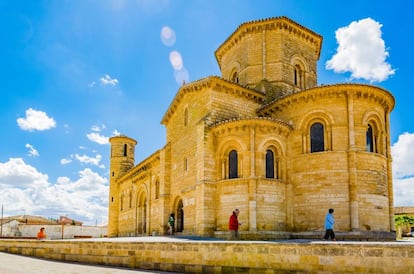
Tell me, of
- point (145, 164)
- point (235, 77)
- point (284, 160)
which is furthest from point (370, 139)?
point (145, 164)

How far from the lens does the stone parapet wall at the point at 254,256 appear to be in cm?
773

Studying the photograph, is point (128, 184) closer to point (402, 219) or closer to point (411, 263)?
point (411, 263)

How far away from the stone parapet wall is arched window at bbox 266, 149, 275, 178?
707 centimetres

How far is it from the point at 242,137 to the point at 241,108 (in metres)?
3.21

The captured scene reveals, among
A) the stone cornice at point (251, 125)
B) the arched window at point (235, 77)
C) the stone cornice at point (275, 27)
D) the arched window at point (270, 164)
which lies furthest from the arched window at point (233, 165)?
the stone cornice at point (275, 27)

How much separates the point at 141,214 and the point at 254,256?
21282mm

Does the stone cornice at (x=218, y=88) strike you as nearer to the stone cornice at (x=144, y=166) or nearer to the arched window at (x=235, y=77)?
the arched window at (x=235, y=77)

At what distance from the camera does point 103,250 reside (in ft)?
43.5

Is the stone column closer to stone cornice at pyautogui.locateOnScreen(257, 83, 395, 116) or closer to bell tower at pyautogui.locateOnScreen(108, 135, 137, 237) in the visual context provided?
stone cornice at pyautogui.locateOnScreen(257, 83, 395, 116)

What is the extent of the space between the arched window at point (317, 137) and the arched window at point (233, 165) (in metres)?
3.68

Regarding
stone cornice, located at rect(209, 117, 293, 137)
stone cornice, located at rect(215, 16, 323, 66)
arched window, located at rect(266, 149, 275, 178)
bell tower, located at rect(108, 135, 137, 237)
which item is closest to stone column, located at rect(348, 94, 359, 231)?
stone cornice, located at rect(209, 117, 293, 137)

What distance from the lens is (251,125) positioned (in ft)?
56.8

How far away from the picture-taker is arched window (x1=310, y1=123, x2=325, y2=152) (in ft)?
58.0

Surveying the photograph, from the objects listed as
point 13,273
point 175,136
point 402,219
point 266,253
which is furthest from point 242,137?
point 402,219
